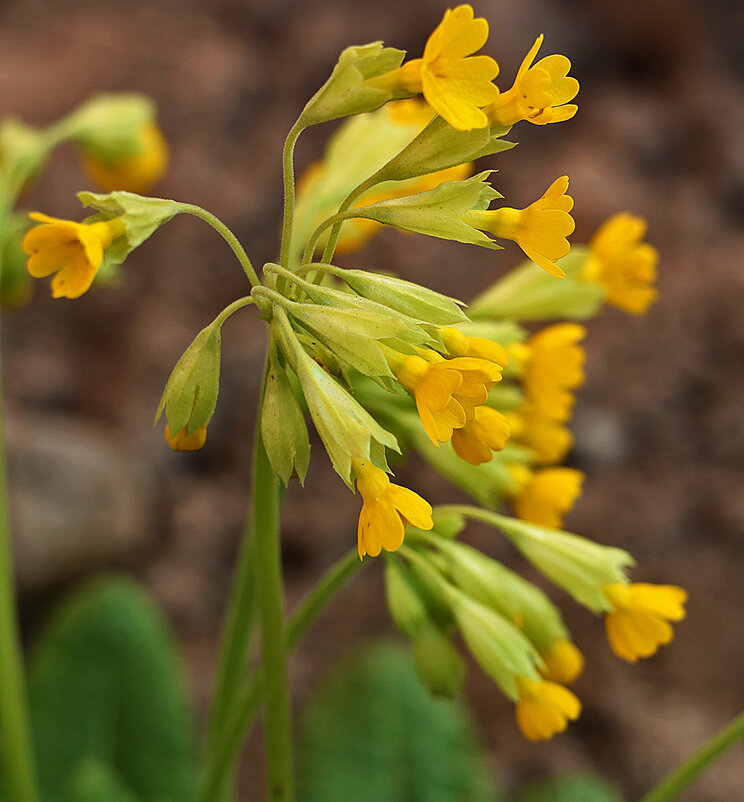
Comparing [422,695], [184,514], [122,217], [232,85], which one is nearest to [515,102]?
[122,217]

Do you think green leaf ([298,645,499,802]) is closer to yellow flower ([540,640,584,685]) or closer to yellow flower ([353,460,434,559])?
yellow flower ([540,640,584,685])

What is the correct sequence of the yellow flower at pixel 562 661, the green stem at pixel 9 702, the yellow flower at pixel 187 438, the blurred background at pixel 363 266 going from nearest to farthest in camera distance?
the yellow flower at pixel 187 438 < the yellow flower at pixel 562 661 < the green stem at pixel 9 702 < the blurred background at pixel 363 266

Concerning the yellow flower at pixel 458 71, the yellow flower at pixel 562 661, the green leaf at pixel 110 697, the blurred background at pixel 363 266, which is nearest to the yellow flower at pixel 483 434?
the yellow flower at pixel 458 71

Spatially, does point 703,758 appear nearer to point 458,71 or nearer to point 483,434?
point 483,434

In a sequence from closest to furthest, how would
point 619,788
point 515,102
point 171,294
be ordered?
point 515,102
point 619,788
point 171,294

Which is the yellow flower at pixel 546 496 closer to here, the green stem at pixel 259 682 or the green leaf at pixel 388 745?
the green stem at pixel 259 682

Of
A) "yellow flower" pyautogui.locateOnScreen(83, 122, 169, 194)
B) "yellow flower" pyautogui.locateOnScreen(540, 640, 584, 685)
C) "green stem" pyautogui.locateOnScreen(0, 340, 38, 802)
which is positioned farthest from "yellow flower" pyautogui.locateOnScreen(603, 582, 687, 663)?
"yellow flower" pyautogui.locateOnScreen(83, 122, 169, 194)

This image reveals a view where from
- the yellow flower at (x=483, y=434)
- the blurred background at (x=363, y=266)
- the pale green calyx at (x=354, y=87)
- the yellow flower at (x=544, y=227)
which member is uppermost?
the pale green calyx at (x=354, y=87)

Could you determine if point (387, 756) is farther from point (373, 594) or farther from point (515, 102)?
point (515, 102)
